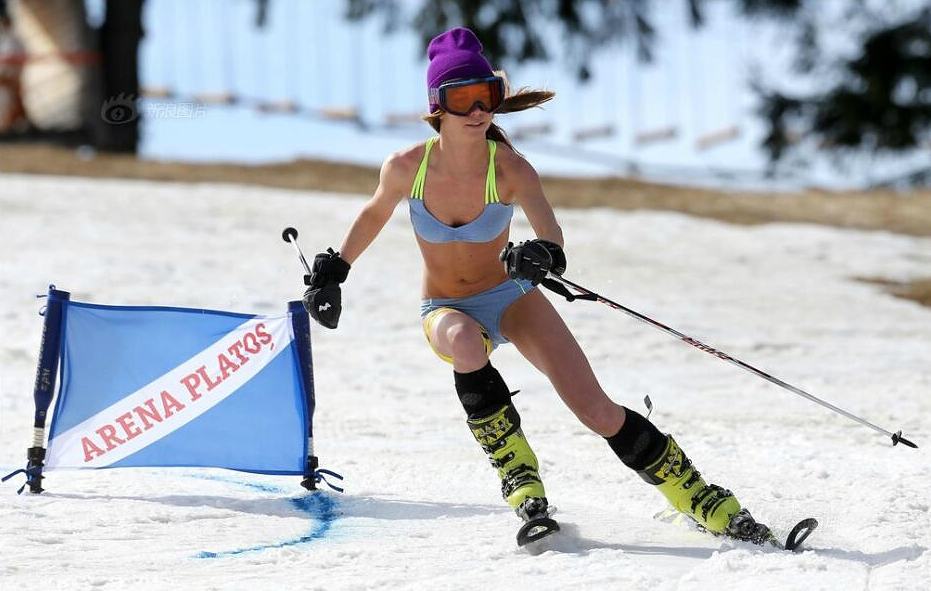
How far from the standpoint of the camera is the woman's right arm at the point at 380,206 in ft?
Answer: 15.9

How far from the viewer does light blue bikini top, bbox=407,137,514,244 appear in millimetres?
4777

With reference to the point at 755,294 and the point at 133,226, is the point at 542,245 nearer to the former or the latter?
the point at 755,294

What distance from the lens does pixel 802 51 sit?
2330cm

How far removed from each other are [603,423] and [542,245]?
0.67 meters

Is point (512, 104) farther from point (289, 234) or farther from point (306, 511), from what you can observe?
point (306, 511)

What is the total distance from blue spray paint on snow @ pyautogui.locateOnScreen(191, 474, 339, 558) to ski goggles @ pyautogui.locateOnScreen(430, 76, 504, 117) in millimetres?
1617

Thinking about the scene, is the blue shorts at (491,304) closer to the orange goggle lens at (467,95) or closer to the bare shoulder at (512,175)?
the bare shoulder at (512,175)

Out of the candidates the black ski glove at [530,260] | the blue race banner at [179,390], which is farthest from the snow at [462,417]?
the black ski glove at [530,260]

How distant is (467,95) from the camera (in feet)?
15.3

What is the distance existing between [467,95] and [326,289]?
878mm

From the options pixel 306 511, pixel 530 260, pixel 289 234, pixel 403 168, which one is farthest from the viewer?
pixel 289 234

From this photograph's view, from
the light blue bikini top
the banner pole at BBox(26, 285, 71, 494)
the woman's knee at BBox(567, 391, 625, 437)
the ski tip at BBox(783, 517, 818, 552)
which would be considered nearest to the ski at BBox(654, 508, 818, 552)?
the ski tip at BBox(783, 517, 818, 552)

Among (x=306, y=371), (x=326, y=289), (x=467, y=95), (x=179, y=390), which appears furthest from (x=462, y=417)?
(x=467, y=95)

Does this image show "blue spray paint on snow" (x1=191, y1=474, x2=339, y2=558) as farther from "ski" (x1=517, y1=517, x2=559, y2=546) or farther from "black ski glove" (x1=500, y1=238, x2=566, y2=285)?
"black ski glove" (x1=500, y1=238, x2=566, y2=285)
